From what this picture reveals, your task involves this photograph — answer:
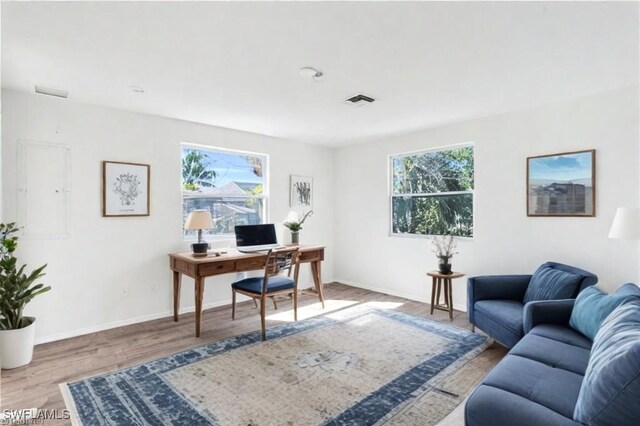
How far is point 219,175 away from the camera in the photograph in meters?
4.37

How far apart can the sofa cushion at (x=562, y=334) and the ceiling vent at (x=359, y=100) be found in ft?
7.66

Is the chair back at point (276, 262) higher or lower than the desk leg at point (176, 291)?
higher

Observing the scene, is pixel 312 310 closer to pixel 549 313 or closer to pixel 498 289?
pixel 498 289

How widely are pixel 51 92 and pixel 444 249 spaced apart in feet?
14.6

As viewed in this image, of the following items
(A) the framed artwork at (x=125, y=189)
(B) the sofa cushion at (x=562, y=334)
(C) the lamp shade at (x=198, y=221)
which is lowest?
(B) the sofa cushion at (x=562, y=334)

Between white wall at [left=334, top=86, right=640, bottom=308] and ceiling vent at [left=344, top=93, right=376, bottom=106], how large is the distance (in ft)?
4.83

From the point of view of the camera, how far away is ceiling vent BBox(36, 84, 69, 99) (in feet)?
9.56

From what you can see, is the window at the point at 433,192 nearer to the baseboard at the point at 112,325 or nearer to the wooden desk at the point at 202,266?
the wooden desk at the point at 202,266

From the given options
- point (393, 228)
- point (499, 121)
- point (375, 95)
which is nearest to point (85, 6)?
point (375, 95)

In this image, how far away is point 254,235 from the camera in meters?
4.15

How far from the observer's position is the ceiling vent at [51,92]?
2.91 meters

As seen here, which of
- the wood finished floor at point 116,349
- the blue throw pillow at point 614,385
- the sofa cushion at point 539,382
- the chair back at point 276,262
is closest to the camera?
the blue throw pillow at point 614,385

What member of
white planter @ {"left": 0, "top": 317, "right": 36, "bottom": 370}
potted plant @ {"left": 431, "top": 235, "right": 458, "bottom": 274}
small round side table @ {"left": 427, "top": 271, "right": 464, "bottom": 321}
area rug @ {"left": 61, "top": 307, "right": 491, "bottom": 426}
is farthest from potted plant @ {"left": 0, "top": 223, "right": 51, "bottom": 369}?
potted plant @ {"left": 431, "top": 235, "right": 458, "bottom": 274}

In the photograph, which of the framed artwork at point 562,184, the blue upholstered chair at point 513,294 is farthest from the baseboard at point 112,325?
the framed artwork at point 562,184
